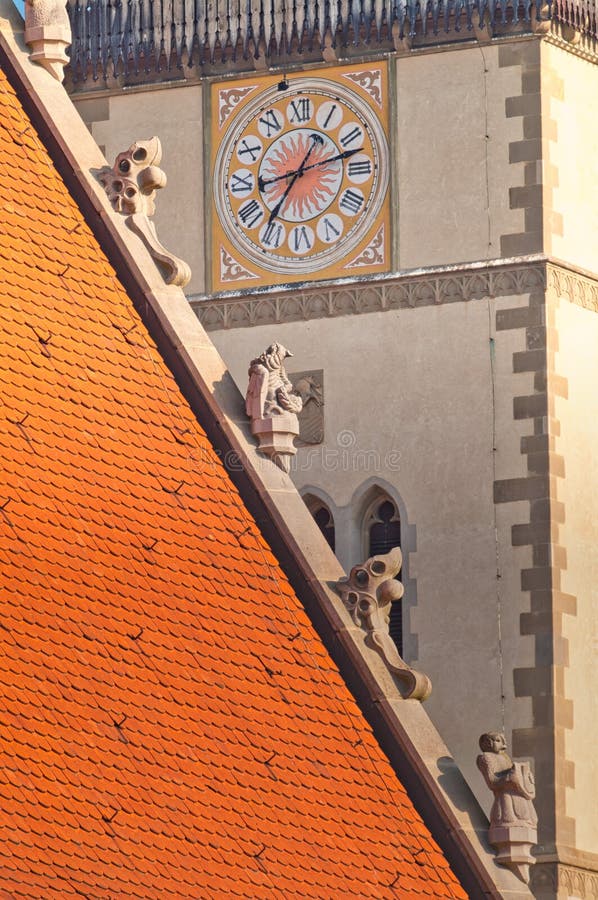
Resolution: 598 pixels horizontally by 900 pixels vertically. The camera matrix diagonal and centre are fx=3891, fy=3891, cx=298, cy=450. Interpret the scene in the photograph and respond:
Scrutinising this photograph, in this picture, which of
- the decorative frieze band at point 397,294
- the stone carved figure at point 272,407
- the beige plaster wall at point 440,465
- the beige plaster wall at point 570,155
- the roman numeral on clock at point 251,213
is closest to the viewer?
the stone carved figure at point 272,407

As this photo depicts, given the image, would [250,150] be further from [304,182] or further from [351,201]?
[351,201]

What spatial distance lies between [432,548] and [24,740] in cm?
1405

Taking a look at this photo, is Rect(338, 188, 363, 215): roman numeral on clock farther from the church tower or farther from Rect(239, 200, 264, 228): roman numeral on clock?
Rect(239, 200, 264, 228): roman numeral on clock

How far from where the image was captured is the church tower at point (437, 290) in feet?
112

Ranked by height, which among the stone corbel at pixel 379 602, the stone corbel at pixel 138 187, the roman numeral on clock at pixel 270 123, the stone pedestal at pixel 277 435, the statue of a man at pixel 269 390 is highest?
the roman numeral on clock at pixel 270 123

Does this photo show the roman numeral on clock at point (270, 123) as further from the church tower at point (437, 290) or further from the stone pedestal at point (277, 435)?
the stone pedestal at point (277, 435)

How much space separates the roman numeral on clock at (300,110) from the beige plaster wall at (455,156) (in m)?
0.88

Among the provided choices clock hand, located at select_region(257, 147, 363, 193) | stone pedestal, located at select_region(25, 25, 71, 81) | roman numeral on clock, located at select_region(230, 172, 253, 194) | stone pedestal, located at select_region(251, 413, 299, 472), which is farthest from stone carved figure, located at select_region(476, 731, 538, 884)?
roman numeral on clock, located at select_region(230, 172, 253, 194)

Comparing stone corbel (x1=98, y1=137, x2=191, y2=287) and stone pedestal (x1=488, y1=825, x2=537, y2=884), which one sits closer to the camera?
stone pedestal (x1=488, y1=825, x2=537, y2=884)

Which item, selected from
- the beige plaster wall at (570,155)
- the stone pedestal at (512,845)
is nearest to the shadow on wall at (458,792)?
the stone pedestal at (512,845)

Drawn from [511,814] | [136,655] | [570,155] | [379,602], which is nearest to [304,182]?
[570,155]

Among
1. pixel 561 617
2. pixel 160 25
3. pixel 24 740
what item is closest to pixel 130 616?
pixel 24 740

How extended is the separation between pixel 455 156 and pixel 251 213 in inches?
79.4

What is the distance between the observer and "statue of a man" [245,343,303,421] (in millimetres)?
24875
